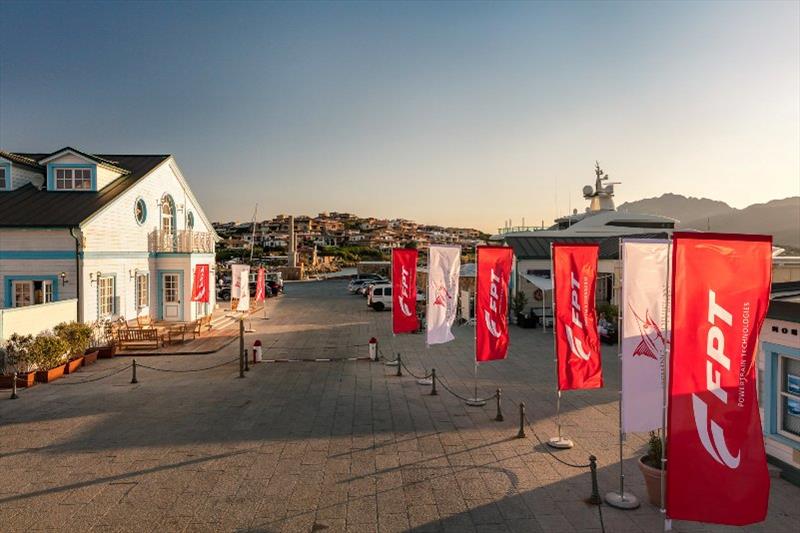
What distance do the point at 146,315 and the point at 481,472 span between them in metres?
21.3

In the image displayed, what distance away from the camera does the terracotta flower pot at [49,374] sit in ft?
51.4

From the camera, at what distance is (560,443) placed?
10.2 metres

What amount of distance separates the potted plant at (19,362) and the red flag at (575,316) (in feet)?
49.2

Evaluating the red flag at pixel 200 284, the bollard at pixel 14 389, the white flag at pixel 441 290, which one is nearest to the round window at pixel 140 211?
the red flag at pixel 200 284

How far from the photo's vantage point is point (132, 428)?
→ 37.1ft

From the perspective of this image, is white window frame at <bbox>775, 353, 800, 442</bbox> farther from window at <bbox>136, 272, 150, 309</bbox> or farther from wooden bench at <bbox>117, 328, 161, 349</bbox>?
window at <bbox>136, 272, 150, 309</bbox>

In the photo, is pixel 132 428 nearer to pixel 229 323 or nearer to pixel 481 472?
pixel 481 472

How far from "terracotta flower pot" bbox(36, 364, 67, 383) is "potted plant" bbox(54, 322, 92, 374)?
1.82 feet

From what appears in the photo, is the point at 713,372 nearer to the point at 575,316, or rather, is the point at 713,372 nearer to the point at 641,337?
the point at 641,337

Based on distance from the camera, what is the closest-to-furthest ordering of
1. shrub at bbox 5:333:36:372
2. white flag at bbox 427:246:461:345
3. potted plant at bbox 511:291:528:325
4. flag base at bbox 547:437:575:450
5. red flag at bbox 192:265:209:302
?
flag base at bbox 547:437:575:450, white flag at bbox 427:246:461:345, shrub at bbox 5:333:36:372, red flag at bbox 192:265:209:302, potted plant at bbox 511:291:528:325

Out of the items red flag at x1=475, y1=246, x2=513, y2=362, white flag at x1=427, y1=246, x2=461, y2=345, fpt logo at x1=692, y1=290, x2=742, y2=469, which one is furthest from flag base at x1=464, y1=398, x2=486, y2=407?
fpt logo at x1=692, y1=290, x2=742, y2=469

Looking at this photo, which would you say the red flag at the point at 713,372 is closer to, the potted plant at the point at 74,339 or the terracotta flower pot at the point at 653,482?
the terracotta flower pot at the point at 653,482

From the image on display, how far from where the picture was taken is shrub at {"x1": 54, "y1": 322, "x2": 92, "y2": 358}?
17578 mm

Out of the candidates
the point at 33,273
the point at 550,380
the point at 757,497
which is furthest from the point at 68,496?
the point at 33,273
